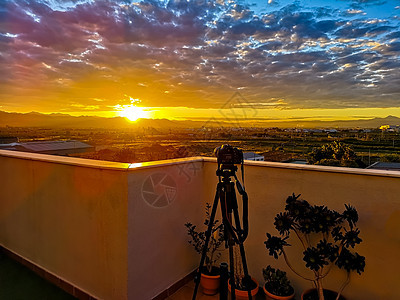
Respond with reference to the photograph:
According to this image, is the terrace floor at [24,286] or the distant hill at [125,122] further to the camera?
the distant hill at [125,122]

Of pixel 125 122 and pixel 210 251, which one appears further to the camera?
pixel 125 122

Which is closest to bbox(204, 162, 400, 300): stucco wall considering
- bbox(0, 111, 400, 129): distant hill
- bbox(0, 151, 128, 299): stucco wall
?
bbox(0, 111, 400, 129): distant hill

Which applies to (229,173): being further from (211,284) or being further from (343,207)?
(211,284)

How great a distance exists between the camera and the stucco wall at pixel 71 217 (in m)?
1.67

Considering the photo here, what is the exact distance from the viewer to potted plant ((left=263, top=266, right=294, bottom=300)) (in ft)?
5.99

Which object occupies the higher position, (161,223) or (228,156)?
(228,156)

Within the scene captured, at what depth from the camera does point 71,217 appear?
1928 mm

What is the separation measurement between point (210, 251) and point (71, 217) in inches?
49.9

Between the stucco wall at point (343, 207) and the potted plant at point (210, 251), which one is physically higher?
the stucco wall at point (343, 207)

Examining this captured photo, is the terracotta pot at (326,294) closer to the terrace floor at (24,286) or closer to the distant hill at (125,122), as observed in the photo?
the distant hill at (125,122)

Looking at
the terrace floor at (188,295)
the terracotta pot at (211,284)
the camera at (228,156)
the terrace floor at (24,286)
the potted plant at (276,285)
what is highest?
the camera at (228,156)

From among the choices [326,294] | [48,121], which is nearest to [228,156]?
[326,294]

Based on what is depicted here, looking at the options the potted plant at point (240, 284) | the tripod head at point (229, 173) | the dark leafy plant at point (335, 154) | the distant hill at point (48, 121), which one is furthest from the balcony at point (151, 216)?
the dark leafy plant at point (335, 154)

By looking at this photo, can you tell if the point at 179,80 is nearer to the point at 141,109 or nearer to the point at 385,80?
the point at 141,109
